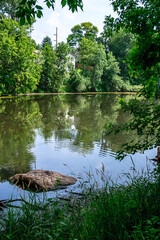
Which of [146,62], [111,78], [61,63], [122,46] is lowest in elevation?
[146,62]

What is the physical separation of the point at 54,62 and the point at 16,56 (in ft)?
42.5

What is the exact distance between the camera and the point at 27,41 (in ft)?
106

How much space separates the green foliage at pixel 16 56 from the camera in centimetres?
3003

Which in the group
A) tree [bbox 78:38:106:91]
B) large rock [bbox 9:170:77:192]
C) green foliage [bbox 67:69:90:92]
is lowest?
large rock [bbox 9:170:77:192]

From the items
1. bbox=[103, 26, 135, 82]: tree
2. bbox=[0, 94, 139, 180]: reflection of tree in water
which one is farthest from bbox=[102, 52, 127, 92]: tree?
bbox=[0, 94, 139, 180]: reflection of tree in water

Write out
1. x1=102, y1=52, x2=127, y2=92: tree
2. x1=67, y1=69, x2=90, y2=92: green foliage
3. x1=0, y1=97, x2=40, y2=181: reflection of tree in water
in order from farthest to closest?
x1=102, y1=52, x2=127, y2=92: tree, x1=67, y1=69, x2=90, y2=92: green foliage, x1=0, y1=97, x2=40, y2=181: reflection of tree in water

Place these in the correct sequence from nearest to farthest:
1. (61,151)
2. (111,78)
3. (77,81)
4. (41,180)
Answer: (41,180)
(61,151)
(77,81)
(111,78)

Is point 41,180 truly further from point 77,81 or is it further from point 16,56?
point 77,81

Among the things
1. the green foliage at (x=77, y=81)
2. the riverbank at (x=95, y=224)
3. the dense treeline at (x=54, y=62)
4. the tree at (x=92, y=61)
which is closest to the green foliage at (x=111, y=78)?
the dense treeline at (x=54, y=62)

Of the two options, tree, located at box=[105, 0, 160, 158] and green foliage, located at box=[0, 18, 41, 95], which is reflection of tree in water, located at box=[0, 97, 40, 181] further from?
green foliage, located at box=[0, 18, 41, 95]

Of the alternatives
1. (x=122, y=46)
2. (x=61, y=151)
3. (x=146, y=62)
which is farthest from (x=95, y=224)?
(x=122, y=46)

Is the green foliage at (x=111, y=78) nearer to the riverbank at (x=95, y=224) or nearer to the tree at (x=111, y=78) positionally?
the tree at (x=111, y=78)

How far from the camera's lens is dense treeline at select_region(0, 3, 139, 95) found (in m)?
31.1

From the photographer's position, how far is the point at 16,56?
3105cm
